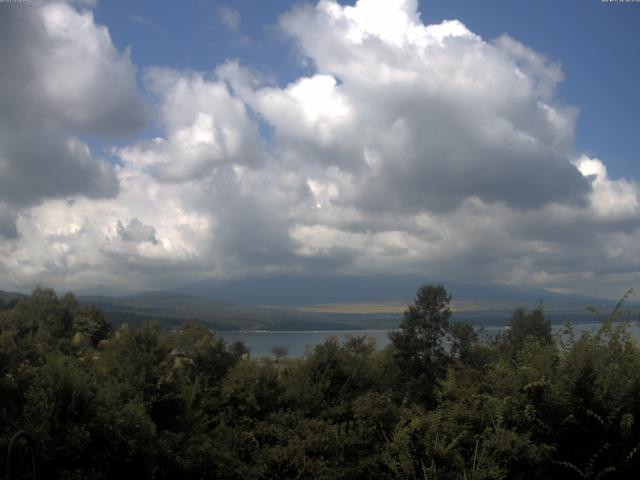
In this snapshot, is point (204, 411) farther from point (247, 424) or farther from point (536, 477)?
point (536, 477)

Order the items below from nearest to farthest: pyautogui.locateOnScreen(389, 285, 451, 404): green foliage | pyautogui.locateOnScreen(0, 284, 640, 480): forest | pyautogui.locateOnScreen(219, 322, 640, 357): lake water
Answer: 1. pyautogui.locateOnScreen(0, 284, 640, 480): forest
2. pyautogui.locateOnScreen(219, 322, 640, 357): lake water
3. pyautogui.locateOnScreen(389, 285, 451, 404): green foliage

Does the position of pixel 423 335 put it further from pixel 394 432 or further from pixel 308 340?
pixel 308 340

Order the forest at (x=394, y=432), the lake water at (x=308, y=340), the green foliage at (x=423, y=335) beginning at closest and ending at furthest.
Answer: the forest at (x=394, y=432) < the lake water at (x=308, y=340) < the green foliage at (x=423, y=335)

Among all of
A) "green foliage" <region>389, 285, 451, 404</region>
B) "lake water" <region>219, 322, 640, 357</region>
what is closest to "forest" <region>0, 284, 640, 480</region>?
"lake water" <region>219, 322, 640, 357</region>

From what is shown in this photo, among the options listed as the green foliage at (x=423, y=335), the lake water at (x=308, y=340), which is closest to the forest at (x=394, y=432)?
the lake water at (x=308, y=340)

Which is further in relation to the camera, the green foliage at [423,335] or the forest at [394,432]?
the green foliage at [423,335]

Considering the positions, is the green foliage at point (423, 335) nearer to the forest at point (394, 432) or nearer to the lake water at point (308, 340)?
the lake water at point (308, 340)

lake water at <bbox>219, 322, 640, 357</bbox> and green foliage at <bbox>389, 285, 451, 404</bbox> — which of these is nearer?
lake water at <bbox>219, 322, 640, 357</bbox>

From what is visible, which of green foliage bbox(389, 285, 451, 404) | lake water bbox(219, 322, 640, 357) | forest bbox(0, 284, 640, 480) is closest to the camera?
forest bbox(0, 284, 640, 480)

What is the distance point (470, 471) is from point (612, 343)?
16.4 feet

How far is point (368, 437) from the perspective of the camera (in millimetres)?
14219

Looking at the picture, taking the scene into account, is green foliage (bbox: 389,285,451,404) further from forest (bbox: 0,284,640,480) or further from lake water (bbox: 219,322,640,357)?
forest (bbox: 0,284,640,480)

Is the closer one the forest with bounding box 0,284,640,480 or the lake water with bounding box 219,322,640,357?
the forest with bounding box 0,284,640,480

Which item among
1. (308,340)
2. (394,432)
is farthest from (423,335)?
(308,340)
